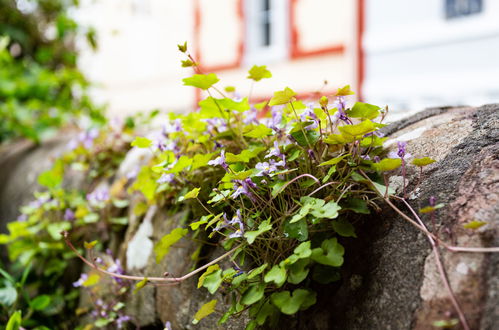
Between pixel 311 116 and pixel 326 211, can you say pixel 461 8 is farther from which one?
pixel 326 211

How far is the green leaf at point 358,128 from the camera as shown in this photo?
1.01 meters

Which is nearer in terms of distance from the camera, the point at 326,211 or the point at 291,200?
the point at 326,211

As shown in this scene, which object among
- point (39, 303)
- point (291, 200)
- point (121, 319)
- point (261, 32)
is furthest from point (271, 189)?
point (261, 32)

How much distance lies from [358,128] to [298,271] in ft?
1.01

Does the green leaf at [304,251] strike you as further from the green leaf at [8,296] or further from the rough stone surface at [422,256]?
the green leaf at [8,296]

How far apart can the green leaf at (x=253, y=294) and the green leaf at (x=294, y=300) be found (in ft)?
0.10

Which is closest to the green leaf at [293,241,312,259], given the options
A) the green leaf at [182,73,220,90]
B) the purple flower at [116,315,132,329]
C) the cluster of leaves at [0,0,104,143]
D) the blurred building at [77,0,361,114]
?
the green leaf at [182,73,220,90]

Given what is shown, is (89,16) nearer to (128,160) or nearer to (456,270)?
(128,160)

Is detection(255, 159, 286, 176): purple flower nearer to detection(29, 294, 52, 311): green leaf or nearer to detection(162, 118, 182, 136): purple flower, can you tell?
detection(162, 118, 182, 136): purple flower

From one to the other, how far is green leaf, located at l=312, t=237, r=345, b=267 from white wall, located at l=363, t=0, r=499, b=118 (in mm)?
4184

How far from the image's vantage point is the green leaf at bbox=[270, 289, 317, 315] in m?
0.98

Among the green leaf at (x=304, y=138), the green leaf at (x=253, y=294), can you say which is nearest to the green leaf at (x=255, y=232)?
the green leaf at (x=253, y=294)

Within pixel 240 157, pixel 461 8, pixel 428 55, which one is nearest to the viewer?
pixel 240 157

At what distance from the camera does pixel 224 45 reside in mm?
7492
